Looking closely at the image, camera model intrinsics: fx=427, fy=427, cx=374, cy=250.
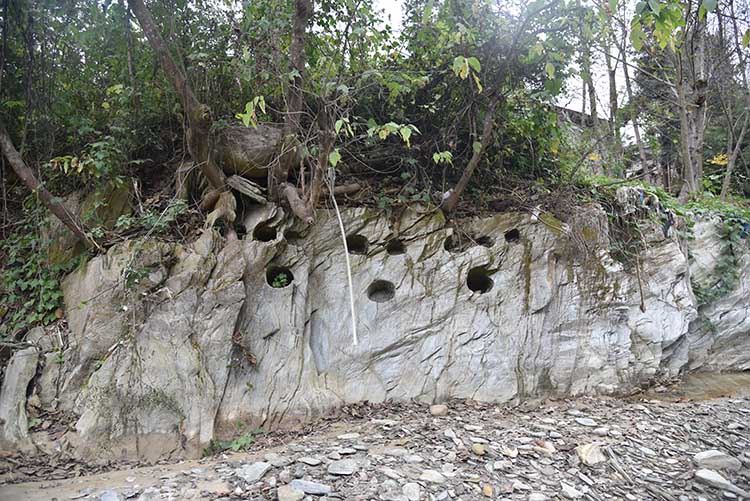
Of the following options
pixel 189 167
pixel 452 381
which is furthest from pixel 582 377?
pixel 189 167

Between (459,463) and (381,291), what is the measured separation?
7.52 ft

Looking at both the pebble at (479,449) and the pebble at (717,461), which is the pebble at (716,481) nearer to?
the pebble at (717,461)

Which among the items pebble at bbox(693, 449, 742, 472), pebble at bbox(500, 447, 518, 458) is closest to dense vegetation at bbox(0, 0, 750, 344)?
pebble at bbox(500, 447, 518, 458)

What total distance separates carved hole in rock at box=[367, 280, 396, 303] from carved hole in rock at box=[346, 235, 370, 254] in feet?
1.38

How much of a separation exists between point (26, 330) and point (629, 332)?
22.2 ft

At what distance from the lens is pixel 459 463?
3.29m

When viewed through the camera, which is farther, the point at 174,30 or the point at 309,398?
the point at 174,30

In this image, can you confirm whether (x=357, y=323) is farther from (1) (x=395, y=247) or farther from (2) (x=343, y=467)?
(2) (x=343, y=467)

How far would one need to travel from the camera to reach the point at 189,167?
16.1 feet

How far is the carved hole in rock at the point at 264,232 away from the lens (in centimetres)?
484

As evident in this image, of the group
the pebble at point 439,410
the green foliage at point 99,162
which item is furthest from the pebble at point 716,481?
the green foliage at point 99,162

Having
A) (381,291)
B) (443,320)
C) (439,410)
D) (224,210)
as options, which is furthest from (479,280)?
(224,210)

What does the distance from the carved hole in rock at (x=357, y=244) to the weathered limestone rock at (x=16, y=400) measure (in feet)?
10.8

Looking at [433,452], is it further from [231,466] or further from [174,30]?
[174,30]
